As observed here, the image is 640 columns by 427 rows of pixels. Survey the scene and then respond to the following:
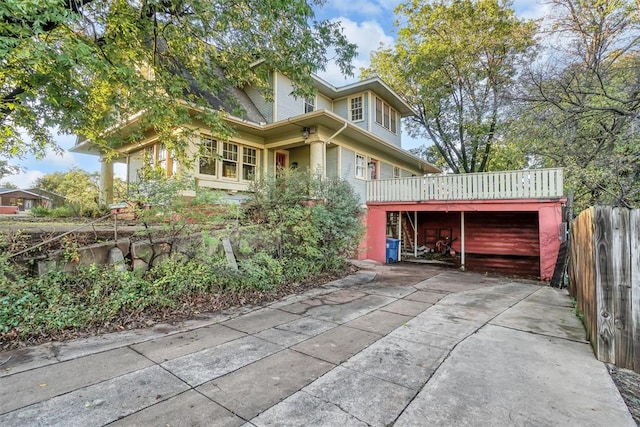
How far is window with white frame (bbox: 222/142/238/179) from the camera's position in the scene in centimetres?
1017

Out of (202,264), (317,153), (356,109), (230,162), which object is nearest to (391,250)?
(317,153)

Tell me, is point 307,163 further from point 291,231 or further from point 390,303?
point 390,303

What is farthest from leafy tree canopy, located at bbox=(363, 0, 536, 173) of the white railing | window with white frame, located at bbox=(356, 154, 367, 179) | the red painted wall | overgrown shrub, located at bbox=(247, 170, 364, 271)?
overgrown shrub, located at bbox=(247, 170, 364, 271)

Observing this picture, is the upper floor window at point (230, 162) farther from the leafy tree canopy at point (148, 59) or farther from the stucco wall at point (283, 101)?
the leafy tree canopy at point (148, 59)

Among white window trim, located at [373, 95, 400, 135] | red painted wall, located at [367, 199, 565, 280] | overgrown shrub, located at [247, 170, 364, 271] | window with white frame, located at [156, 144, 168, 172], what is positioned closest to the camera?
overgrown shrub, located at [247, 170, 364, 271]

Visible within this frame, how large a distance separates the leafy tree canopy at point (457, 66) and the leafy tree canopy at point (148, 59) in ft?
38.1

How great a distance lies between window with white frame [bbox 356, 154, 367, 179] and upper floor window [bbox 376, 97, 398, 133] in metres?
2.45

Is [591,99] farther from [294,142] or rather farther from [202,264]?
[202,264]

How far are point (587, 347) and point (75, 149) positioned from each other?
1807 centimetres

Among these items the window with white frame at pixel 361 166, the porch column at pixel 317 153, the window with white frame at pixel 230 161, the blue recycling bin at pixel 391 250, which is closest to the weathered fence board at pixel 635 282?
the porch column at pixel 317 153

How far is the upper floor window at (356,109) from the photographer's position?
13828mm

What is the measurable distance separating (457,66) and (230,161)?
13.2m

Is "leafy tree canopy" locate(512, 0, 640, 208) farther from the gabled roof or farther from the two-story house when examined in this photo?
the gabled roof

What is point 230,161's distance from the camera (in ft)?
33.9
